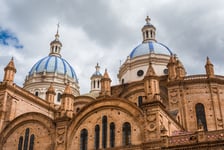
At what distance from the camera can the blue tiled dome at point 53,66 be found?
69.4 metres

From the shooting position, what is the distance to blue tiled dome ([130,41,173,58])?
58.5 m

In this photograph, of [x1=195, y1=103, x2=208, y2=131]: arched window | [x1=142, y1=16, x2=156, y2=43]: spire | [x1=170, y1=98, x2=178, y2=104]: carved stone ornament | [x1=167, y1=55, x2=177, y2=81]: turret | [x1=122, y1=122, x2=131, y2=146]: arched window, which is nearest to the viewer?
[x1=122, y1=122, x2=131, y2=146]: arched window

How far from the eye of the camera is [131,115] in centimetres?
3400

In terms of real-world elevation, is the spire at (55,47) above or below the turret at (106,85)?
above

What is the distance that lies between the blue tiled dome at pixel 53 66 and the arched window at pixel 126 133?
38489 millimetres

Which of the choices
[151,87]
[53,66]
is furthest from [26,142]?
[53,66]

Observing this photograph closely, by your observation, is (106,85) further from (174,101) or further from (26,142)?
(26,142)

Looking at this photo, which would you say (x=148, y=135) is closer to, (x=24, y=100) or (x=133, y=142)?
(x=133, y=142)

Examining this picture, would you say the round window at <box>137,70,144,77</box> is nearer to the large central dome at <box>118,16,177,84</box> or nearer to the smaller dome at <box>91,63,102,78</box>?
the large central dome at <box>118,16,177,84</box>

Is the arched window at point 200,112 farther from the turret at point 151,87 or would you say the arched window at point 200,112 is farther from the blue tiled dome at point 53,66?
the blue tiled dome at point 53,66

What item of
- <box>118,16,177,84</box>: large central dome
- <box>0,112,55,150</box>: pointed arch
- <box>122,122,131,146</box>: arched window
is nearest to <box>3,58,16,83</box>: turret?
<box>0,112,55,150</box>: pointed arch

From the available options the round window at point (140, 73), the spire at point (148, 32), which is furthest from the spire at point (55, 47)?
the round window at point (140, 73)

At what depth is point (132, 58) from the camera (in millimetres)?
58031

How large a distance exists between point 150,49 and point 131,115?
87.5ft
